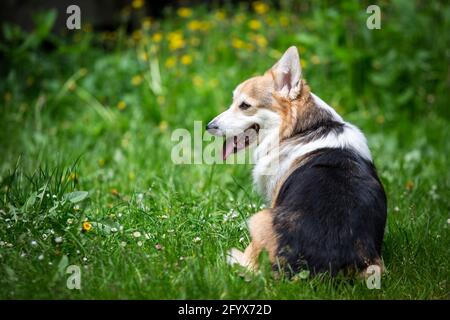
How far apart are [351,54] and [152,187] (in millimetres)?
3535

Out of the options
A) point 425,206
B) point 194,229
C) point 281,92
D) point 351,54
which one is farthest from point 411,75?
point 194,229

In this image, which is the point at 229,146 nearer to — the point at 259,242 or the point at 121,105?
the point at 259,242

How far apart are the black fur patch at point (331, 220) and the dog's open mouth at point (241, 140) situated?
774 mm

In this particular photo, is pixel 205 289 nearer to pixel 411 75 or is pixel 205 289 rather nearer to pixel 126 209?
pixel 126 209

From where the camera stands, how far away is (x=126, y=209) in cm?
443

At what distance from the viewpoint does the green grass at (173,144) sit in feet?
11.6

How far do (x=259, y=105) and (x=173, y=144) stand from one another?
2.31 metres

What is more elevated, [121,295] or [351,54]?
[351,54]

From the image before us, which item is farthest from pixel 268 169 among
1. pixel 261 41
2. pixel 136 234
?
pixel 261 41

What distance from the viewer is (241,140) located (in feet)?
14.6

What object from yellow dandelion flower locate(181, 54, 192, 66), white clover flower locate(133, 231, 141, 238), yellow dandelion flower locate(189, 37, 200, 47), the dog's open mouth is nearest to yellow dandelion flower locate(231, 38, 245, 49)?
yellow dandelion flower locate(189, 37, 200, 47)

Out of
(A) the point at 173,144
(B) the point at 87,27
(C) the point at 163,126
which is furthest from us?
(B) the point at 87,27

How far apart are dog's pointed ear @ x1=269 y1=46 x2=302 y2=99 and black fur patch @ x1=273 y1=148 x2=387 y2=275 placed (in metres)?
0.73

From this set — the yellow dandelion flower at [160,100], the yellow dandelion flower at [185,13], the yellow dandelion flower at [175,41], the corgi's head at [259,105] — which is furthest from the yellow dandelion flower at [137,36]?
the corgi's head at [259,105]
